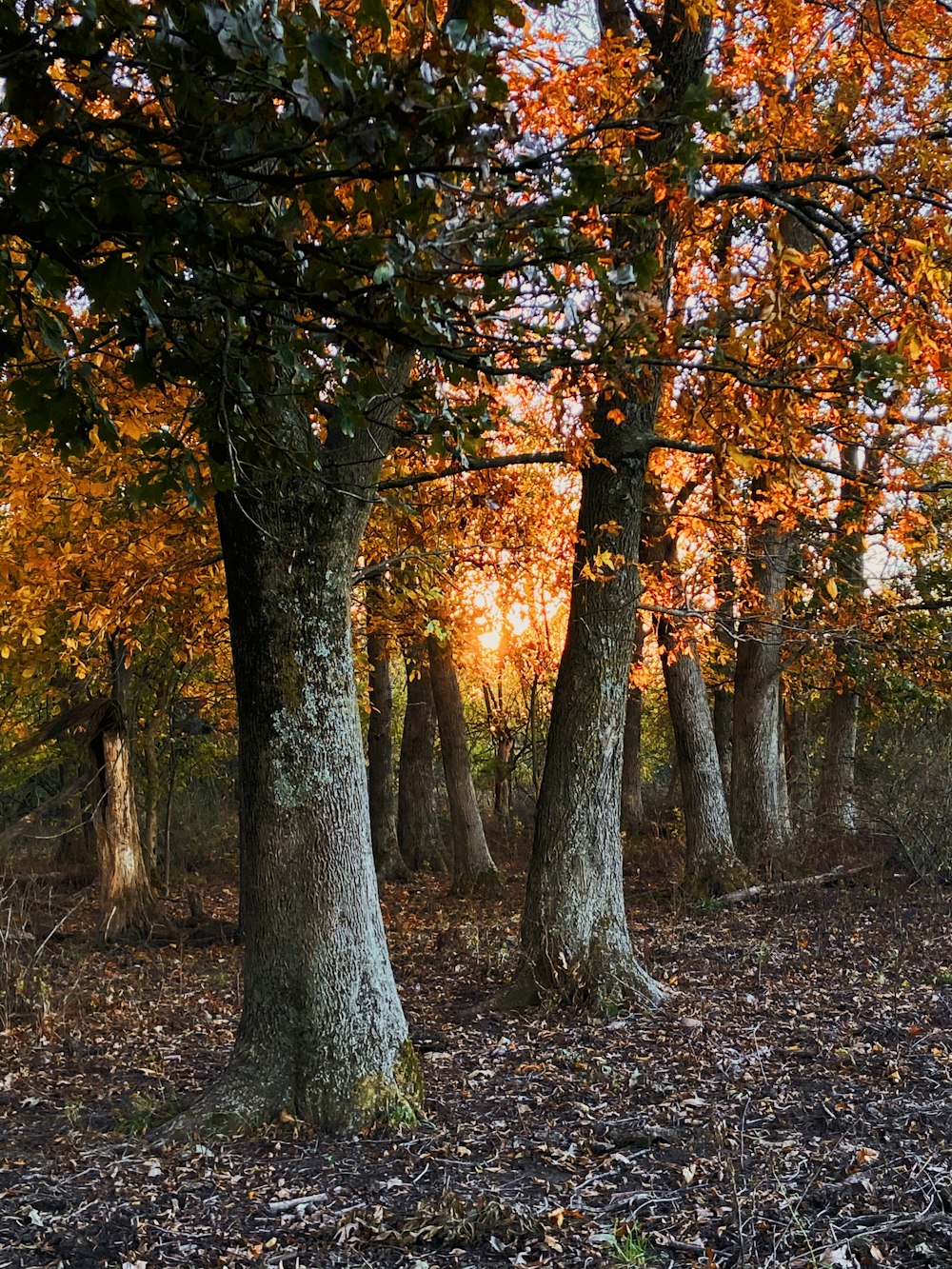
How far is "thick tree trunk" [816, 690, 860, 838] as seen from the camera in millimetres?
12414

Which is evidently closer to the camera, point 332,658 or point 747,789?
point 332,658

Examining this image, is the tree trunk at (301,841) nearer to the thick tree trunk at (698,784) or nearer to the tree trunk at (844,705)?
the tree trunk at (844,705)

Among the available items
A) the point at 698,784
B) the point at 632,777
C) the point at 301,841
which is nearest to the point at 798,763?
the point at 632,777

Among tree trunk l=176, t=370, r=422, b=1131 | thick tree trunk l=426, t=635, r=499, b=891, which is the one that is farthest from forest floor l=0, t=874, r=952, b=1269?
thick tree trunk l=426, t=635, r=499, b=891

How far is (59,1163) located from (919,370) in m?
6.45

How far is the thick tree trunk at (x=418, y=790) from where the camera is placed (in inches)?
671

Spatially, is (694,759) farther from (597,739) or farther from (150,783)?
(150,783)

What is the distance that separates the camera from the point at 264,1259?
373 cm

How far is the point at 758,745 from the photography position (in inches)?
503

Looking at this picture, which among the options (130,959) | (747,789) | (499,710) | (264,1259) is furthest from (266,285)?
(499,710)

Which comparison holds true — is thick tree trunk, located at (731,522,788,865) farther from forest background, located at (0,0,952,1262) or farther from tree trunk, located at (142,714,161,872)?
tree trunk, located at (142,714,161,872)

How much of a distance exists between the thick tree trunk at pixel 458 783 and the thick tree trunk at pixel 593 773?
6.65 metres

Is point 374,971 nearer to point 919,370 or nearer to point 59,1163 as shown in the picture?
point 59,1163

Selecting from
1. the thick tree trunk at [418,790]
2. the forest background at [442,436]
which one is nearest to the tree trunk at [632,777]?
the forest background at [442,436]
